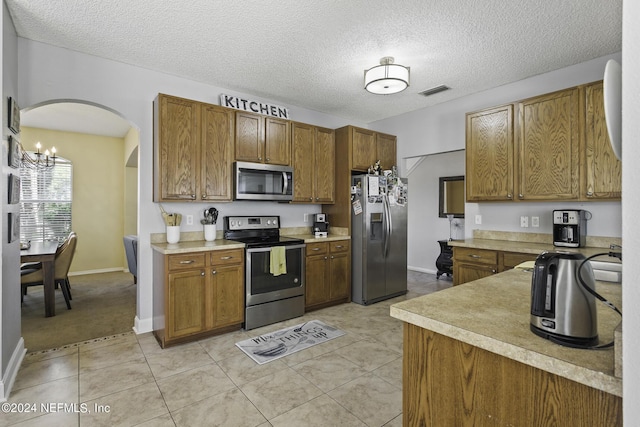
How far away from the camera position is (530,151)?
10.7 feet

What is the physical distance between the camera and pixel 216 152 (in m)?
3.49

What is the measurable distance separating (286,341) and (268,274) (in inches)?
29.5

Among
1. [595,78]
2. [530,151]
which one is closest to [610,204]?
[530,151]

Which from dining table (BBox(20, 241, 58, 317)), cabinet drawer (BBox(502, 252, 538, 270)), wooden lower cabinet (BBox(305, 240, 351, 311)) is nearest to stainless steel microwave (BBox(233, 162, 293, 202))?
wooden lower cabinet (BBox(305, 240, 351, 311))

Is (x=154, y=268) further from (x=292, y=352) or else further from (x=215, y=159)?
(x=292, y=352)

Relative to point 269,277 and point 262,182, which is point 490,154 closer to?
point 262,182

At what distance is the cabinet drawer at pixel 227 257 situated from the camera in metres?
3.15

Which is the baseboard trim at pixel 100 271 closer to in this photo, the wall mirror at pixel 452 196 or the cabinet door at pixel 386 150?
the cabinet door at pixel 386 150

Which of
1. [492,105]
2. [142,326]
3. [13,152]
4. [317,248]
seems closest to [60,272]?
[142,326]

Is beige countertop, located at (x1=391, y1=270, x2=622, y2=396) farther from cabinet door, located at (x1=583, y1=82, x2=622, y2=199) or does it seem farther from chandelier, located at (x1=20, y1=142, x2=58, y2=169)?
chandelier, located at (x1=20, y1=142, x2=58, y2=169)

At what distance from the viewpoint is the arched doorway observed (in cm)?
555

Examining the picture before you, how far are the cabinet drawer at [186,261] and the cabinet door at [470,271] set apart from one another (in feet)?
8.78

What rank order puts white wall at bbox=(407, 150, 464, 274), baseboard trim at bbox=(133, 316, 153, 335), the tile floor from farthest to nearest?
white wall at bbox=(407, 150, 464, 274) < baseboard trim at bbox=(133, 316, 153, 335) < the tile floor

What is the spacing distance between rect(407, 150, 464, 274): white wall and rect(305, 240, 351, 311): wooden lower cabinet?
2585mm
